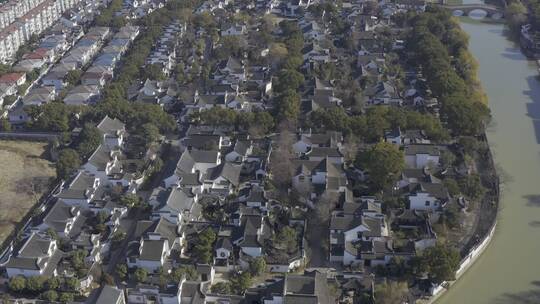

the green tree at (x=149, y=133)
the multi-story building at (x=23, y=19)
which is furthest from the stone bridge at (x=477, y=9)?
the multi-story building at (x=23, y=19)

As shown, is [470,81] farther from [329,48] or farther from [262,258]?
[262,258]

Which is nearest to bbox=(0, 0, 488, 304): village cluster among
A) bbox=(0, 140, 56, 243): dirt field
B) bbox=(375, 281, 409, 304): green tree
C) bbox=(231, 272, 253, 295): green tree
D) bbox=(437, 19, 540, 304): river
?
bbox=(231, 272, 253, 295): green tree

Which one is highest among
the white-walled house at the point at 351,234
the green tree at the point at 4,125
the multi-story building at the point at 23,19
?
the white-walled house at the point at 351,234

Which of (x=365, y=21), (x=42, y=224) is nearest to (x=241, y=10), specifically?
(x=365, y=21)

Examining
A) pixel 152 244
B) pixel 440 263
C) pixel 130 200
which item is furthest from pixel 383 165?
pixel 130 200

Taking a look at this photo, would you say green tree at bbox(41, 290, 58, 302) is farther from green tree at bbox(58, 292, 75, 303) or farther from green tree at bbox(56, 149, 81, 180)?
green tree at bbox(56, 149, 81, 180)

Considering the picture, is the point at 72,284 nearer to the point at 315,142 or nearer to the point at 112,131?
the point at 112,131

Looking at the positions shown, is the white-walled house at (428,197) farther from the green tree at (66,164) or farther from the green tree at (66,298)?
the green tree at (66,164)
